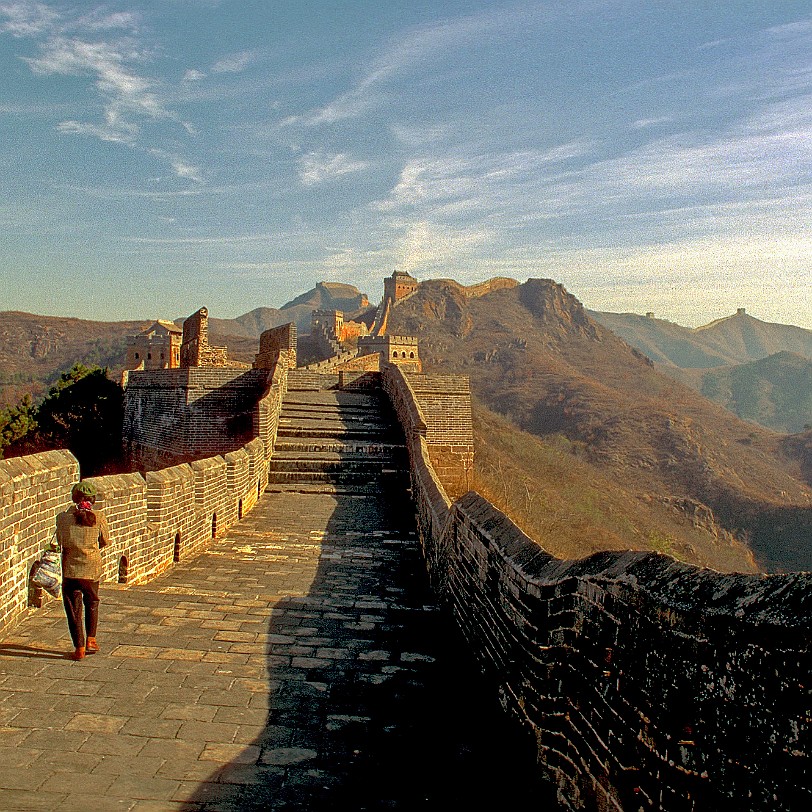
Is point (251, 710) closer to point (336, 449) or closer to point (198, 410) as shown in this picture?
point (336, 449)

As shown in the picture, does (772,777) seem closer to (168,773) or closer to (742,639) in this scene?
(742,639)

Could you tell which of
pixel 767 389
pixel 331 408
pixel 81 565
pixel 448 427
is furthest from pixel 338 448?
pixel 767 389

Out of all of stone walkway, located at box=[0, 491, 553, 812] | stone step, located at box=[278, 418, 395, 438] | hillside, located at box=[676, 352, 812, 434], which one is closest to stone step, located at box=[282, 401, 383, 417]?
stone step, located at box=[278, 418, 395, 438]

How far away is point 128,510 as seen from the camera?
6719 millimetres

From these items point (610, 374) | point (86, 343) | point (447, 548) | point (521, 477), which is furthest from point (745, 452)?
point (86, 343)

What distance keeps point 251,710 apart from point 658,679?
241cm

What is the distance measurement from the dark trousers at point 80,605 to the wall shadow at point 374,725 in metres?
1.17

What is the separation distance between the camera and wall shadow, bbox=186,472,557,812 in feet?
10.2

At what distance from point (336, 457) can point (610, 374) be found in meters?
97.7

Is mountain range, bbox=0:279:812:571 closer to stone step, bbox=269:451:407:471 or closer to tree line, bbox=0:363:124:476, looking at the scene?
stone step, bbox=269:451:407:471

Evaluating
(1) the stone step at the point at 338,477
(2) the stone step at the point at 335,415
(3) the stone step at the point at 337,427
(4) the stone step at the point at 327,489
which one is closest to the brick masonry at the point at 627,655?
(4) the stone step at the point at 327,489

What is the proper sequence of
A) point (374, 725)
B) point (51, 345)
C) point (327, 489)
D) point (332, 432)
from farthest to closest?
point (51, 345) → point (332, 432) → point (327, 489) → point (374, 725)

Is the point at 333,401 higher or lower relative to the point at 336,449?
higher

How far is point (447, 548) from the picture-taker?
634cm
